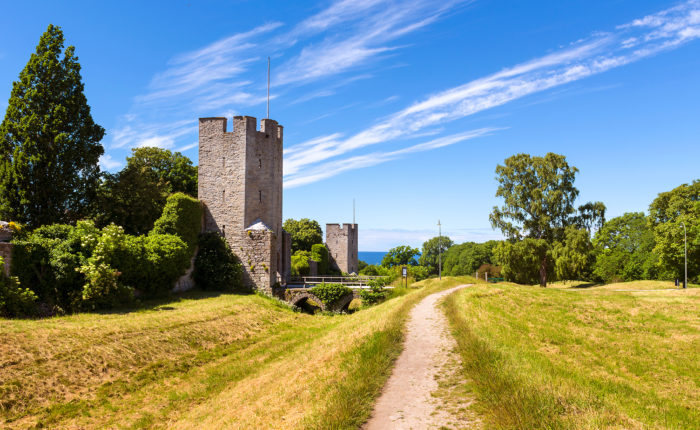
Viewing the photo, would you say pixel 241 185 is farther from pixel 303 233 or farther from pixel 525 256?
pixel 525 256

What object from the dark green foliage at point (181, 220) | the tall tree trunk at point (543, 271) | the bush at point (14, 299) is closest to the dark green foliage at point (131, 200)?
the dark green foliage at point (181, 220)

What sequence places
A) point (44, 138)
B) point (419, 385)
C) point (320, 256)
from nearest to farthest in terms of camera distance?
point (419, 385) → point (44, 138) → point (320, 256)

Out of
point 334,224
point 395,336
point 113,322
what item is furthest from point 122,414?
point 334,224

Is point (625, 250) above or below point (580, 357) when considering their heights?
above

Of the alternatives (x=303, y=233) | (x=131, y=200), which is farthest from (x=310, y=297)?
(x=303, y=233)

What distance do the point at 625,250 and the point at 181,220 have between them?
6223 centimetres

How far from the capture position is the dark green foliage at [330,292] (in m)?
31.0

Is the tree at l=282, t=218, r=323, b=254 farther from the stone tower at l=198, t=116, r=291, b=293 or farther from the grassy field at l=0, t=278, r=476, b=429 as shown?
the grassy field at l=0, t=278, r=476, b=429

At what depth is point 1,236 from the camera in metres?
17.9

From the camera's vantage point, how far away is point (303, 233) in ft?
191

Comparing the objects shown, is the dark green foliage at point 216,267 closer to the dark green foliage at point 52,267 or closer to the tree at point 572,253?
the dark green foliage at point 52,267

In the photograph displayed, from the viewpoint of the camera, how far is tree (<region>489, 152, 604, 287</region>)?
42062mm

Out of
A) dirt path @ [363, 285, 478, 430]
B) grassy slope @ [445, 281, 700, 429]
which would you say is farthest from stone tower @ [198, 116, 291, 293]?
dirt path @ [363, 285, 478, 430]

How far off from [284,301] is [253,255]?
4201 millimetres
